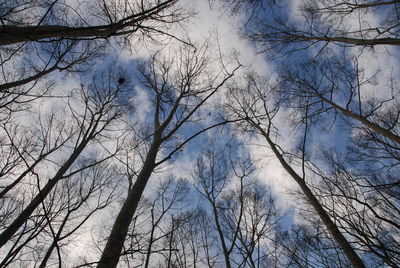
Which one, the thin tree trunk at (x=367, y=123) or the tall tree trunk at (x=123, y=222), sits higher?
the thin tree trunk at (x=367, y=123)

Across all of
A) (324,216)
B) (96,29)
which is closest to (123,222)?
(96,29)

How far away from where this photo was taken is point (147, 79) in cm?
655

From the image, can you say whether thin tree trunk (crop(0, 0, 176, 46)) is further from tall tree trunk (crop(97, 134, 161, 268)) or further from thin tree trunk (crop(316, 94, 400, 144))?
thin tree trunk (crop(316, 94, 400, 144))

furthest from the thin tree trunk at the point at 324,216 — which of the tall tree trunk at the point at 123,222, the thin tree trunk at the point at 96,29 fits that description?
the tall tree trunk at the point at 123,222

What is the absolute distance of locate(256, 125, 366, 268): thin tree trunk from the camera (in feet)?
8.56

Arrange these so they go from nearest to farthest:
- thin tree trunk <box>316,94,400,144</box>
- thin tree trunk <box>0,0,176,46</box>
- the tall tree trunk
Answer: thin tree trunk <box>0,0,176,46</box> → the tall tree trunk → thin tree trunk <box>316,94,400,144</box>

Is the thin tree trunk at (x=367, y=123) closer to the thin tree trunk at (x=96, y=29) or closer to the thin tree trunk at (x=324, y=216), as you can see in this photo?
the thin tree trunk at (x=324, y=216)

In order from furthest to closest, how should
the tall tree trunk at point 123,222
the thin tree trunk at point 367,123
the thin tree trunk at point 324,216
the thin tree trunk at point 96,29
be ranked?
the thin tree trunk at point 367,123
the thin tree trunk at point 324,216
the tall tree trunk at point 123,222
the thin tree trunk at point 96,29

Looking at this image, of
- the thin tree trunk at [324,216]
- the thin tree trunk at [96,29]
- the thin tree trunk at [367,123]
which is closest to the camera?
the thin tree trunk at [96,29]

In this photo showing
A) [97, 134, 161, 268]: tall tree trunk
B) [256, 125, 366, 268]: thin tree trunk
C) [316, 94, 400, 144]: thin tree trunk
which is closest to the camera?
[97, 134, 161, 268]: tall tree trunk

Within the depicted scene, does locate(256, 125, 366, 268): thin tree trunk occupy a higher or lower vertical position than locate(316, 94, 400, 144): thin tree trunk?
lower

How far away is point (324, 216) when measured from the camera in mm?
4852

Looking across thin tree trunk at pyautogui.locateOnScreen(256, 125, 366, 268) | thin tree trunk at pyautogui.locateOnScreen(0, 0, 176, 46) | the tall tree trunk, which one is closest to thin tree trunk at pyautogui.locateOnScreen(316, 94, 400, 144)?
thin tree trunk at pyautogui.locateOnScreen(256, 125, 366, 268)

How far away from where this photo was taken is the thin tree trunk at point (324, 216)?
261 cm
